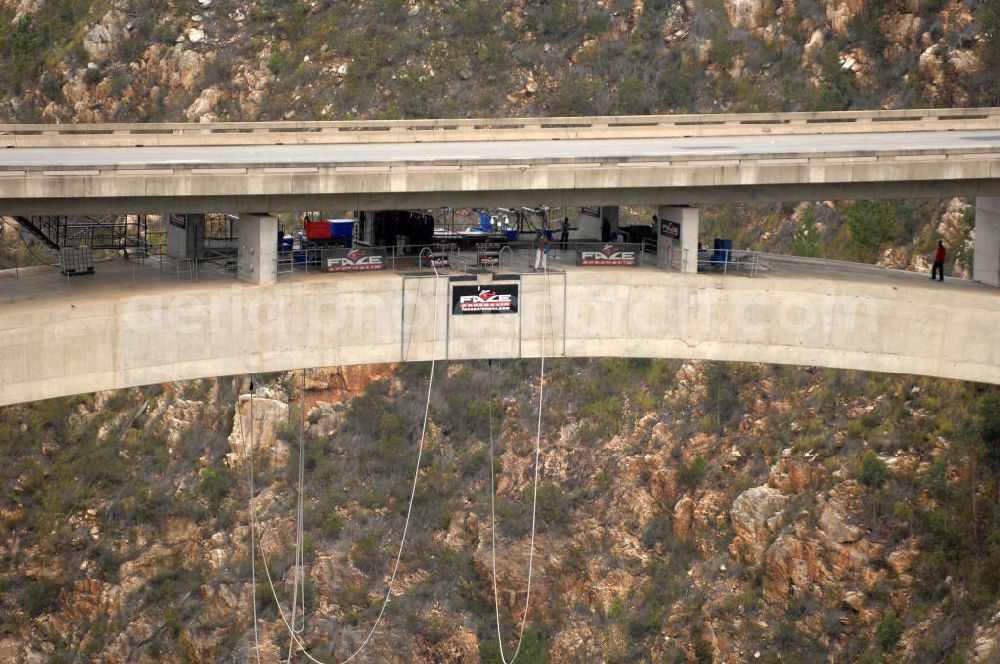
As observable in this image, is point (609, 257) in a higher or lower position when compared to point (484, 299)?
higher

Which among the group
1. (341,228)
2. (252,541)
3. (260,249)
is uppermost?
(341,228)

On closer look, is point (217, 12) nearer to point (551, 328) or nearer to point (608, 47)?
point (608, 47)

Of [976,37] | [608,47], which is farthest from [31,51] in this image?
[976,37]

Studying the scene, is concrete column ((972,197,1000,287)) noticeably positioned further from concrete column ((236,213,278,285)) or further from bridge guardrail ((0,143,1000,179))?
concrete column ((236,213,278,285))

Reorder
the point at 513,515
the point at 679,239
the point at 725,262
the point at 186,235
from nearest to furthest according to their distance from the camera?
the point at 186,235 → the point at 725,262 → the point at 679,239 → the point at 513,515

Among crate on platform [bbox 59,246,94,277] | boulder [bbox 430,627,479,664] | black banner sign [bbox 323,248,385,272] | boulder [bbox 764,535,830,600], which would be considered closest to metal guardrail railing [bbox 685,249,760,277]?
black banner sign [bbox 323,248,385,272]

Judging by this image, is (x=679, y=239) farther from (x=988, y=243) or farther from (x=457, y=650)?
(x=457, y=650)

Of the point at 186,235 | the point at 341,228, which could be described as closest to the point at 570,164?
the point at 341,228
